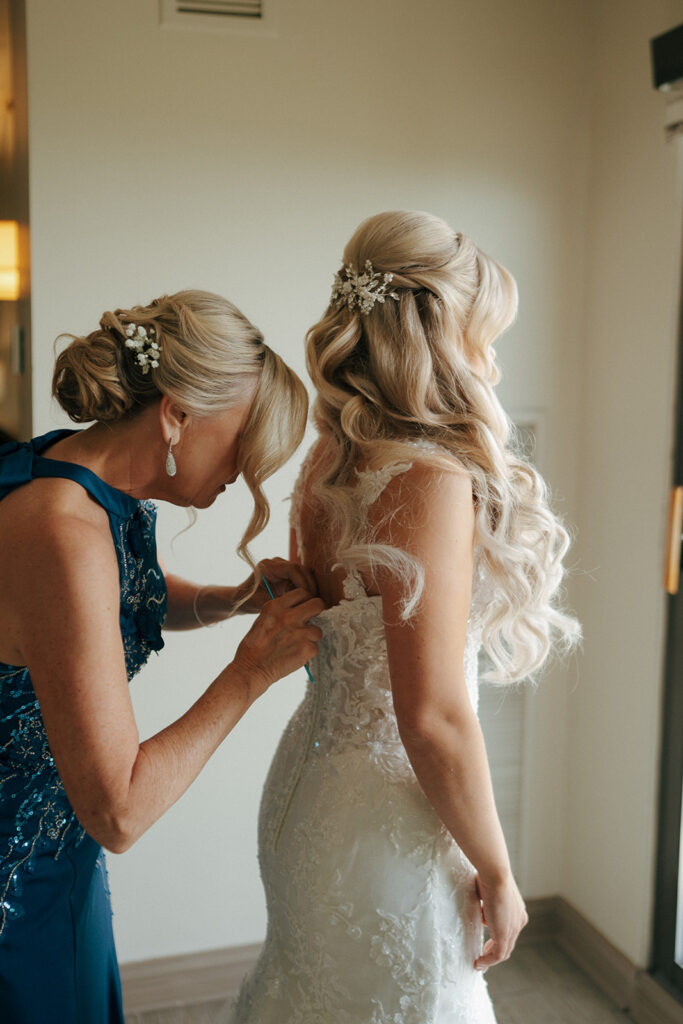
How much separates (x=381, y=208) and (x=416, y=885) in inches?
69.8

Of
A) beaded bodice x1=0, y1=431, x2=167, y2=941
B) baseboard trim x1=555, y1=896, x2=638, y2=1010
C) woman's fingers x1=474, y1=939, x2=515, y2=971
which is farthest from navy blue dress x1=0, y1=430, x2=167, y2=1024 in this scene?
baseboard trim x1=555, y1=896, x2=638, y2=1010

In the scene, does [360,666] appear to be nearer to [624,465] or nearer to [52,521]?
[52,521]

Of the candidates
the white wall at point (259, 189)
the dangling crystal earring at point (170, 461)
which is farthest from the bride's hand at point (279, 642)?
the white wall at point (259, 189)

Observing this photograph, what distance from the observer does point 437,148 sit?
2539 millimetres

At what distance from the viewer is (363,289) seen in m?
1.48

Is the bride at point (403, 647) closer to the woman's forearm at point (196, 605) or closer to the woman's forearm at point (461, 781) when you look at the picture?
the woman's forearm at point (461, 781)

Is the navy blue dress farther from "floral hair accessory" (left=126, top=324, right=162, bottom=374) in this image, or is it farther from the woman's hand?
the woman's hand

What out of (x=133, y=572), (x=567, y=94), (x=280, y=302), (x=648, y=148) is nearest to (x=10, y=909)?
(x=133, y=572)

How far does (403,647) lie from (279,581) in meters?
0.39

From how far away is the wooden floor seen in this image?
246cm

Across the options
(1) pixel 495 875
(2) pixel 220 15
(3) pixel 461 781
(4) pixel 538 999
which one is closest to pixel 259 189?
(2) pixel 220 15

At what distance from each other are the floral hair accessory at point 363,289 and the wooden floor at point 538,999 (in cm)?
195

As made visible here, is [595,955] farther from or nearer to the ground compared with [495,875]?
nearer to the ground

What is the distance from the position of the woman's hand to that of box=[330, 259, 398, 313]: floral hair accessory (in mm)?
923
